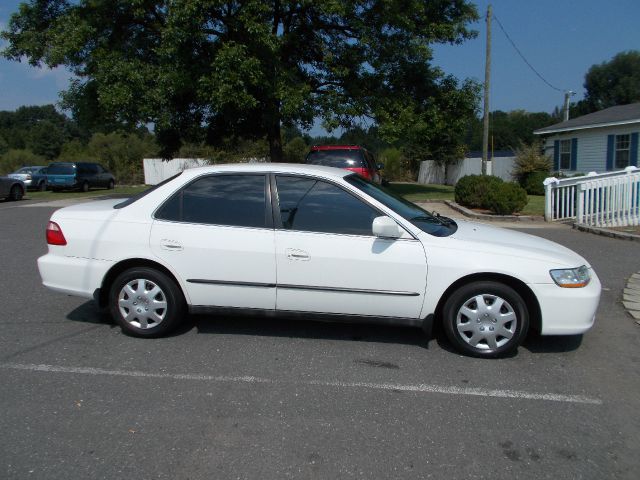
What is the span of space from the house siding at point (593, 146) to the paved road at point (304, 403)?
17.5 meters

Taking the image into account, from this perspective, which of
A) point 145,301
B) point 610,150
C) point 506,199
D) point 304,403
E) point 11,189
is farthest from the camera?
point 11,189

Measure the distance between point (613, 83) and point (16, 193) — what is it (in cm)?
6884

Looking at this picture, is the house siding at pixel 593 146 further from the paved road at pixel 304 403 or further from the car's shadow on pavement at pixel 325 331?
the car's shadow on pavement at pixel 325 331

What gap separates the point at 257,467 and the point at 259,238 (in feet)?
6.77

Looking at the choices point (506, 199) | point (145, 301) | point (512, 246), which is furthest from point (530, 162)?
point (145, 301)

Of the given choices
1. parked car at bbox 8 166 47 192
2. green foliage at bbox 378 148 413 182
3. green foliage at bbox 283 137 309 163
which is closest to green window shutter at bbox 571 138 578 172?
green foliage at bbox 283 137 309 163

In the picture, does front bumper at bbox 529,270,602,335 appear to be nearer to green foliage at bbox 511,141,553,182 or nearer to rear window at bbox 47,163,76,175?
green foliage at bbox 511,141,553,182

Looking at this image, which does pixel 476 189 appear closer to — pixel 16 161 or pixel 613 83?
pixel 16 161

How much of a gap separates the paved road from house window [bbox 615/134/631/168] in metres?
17.2

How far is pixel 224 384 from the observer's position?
12.9 feet

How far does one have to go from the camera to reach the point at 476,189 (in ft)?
48.2

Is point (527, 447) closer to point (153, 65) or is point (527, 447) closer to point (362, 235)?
point (362, 235)

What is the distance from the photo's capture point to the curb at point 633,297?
5715mm

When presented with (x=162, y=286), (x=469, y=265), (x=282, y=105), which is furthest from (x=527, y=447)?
(x=282, y=105)
